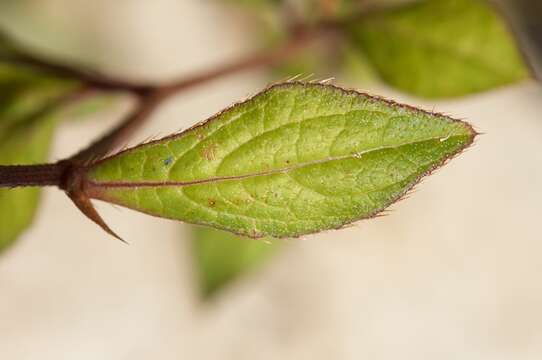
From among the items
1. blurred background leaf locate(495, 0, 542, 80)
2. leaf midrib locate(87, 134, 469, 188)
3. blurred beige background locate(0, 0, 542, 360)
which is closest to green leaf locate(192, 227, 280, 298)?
blurred beige background locate(0, 0, 542, 360)

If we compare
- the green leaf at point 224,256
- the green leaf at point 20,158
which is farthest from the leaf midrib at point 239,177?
the green leaf at point 224,256

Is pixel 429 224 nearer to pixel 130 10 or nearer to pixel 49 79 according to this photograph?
pixel 130 10

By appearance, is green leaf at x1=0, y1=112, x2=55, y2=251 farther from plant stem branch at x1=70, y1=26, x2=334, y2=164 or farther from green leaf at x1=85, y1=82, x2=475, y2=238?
green leaf at x1=85, y1=82, x2=475, y2=238

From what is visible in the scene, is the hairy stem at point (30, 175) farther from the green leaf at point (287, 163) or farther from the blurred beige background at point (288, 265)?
the blurred beige background at point (288, 265)

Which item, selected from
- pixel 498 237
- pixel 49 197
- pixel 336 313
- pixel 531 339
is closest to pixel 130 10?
pixel 49 197

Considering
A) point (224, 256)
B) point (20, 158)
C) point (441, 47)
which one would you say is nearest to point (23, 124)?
point (20, 158)
